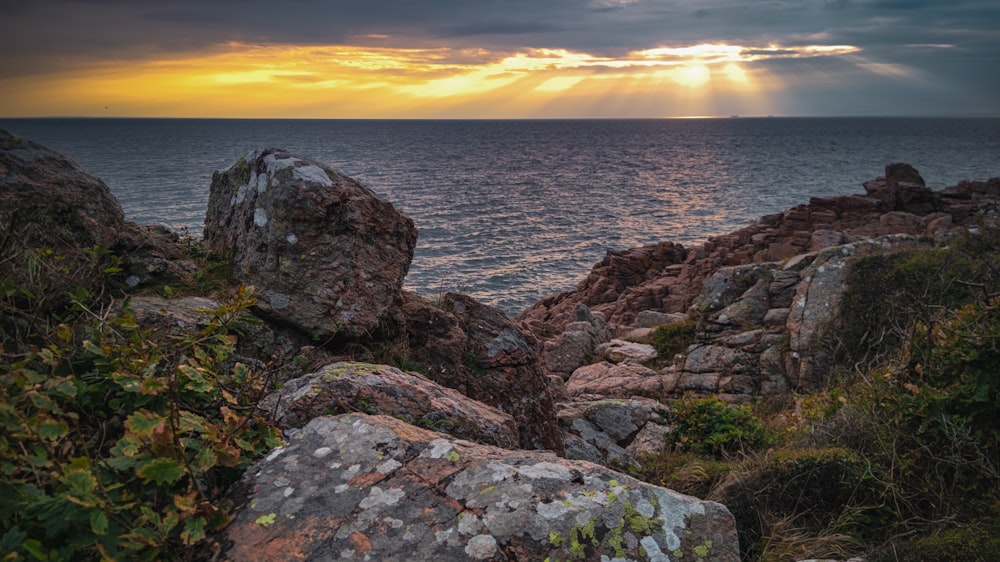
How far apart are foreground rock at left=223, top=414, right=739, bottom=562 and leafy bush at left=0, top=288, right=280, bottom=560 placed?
0.23 m

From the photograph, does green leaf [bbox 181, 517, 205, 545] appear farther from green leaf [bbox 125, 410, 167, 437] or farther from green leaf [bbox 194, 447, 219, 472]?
green leaf [bbox 125, 410, 167, 437]

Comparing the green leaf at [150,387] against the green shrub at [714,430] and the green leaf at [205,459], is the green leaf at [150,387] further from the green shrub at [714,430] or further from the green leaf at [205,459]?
the green shrub at [714,430]

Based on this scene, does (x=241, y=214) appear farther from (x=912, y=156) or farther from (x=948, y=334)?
(x=912, y=156)

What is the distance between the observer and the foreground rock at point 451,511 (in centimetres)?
264

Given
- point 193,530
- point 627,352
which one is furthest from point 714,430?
point 627,352

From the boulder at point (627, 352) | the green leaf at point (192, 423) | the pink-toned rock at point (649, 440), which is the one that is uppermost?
the green leaf at point (192, 423)

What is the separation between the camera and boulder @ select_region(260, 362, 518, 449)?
13.0 feet

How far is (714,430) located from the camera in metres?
8.02

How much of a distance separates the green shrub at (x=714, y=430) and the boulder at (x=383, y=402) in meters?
3.78

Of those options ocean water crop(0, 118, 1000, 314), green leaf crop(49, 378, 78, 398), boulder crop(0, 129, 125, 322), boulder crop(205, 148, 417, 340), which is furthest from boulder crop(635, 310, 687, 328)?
green leaf crop(49, 378, 78, 398)

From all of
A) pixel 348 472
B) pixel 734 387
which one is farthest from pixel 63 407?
pixel 734 387

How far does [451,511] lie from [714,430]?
239 inches

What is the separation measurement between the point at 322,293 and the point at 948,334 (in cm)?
613

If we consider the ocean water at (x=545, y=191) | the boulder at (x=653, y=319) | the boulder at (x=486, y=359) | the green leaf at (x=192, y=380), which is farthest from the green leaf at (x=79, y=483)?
the boulder at (x=653, y=319)
